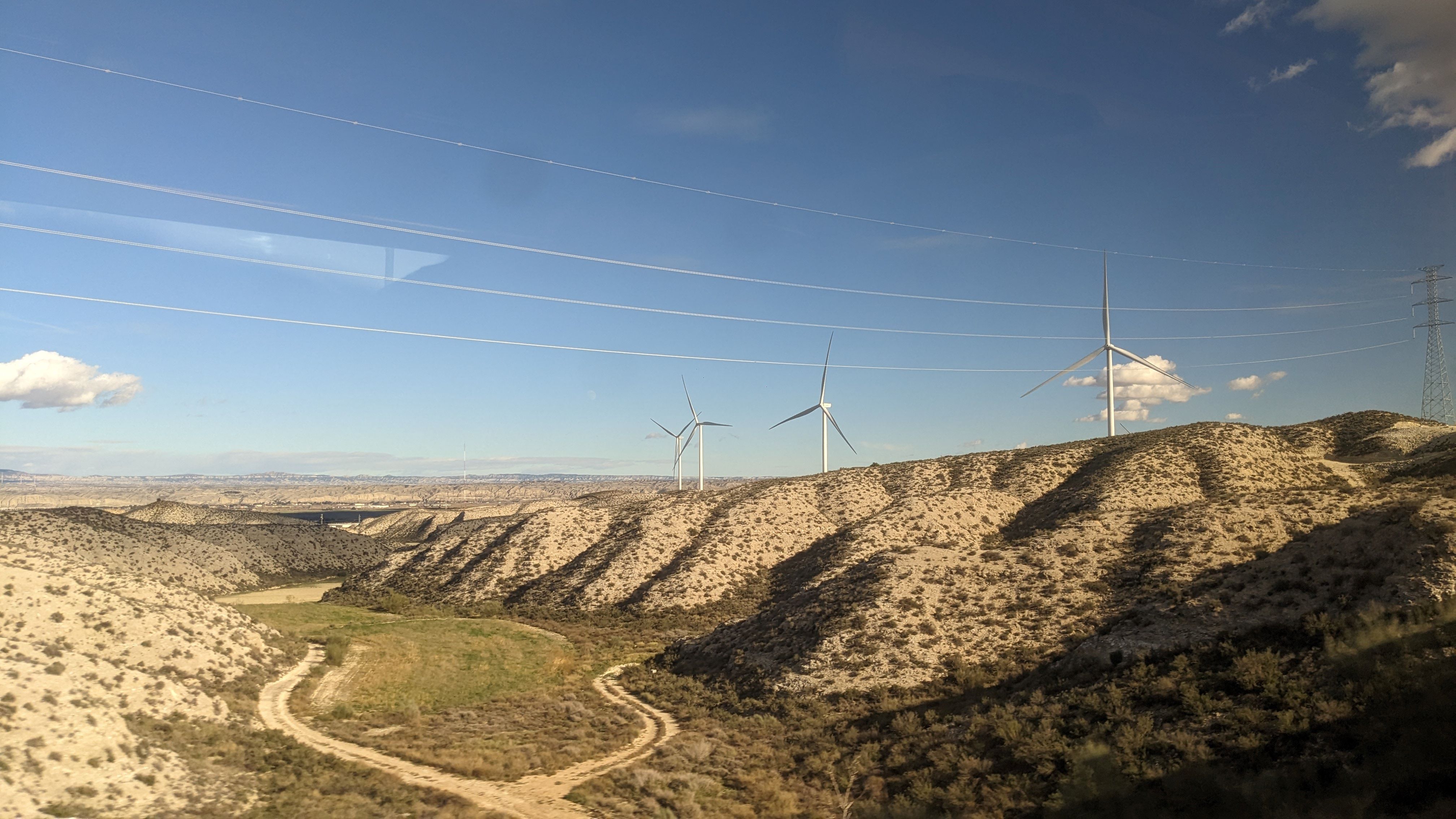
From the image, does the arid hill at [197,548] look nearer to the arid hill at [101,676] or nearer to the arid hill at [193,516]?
the arid hill at [193,516]

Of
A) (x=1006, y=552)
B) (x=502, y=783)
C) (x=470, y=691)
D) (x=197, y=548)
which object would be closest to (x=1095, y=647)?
(x=1006, y=552)

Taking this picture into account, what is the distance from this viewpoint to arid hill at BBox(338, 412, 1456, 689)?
108ft

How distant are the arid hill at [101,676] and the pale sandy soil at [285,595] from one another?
29.2m

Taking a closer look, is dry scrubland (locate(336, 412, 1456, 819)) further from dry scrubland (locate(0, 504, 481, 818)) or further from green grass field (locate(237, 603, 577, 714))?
dry scrubland (locate(0, 504, 481, 818))

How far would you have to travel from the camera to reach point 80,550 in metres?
85.6

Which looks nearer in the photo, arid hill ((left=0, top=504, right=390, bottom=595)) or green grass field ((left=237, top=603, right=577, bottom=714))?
green grass field ((left=237, top=603, right=577, bottom=714))

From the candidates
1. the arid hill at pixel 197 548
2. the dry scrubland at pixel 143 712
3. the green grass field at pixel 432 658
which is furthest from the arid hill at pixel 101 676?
the arid hill at pixel 197 548

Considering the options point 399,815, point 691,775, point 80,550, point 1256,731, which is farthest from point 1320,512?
point 80,550

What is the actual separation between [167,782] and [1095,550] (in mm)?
47040

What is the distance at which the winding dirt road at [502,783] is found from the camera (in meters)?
26.5

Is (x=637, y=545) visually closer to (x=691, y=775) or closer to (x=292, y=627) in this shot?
(x=292, y=627)

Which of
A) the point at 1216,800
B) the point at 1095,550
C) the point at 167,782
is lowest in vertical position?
the point at 167,782

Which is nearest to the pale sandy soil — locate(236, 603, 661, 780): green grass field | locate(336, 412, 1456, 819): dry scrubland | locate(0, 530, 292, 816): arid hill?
locate(236, 603, 661, 780): green grass field

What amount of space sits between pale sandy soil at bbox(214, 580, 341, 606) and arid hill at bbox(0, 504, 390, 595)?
4122 millimetres
